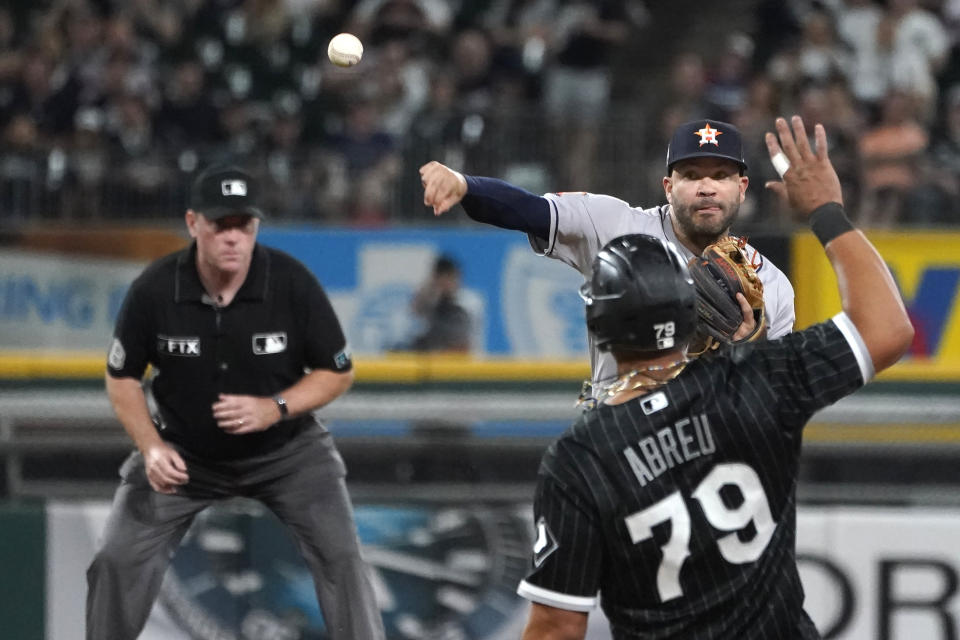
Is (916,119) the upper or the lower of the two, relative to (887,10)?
lower

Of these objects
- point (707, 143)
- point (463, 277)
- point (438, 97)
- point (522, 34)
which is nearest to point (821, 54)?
point (522, 34)

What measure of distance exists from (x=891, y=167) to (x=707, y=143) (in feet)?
27.2

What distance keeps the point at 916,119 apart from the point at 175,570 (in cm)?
853

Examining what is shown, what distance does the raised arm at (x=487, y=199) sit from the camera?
410 centimetres

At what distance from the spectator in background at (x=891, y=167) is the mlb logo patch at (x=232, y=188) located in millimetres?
7884

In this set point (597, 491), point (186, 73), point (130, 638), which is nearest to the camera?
point (597, 491)

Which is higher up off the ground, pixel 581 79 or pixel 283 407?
pixel 581 79

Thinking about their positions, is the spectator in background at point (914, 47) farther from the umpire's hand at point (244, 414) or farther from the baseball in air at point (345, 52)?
the umpire's hand at point (244, 414)

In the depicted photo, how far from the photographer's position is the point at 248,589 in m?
6.35

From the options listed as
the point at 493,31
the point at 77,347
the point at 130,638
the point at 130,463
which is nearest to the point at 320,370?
the point at 130,463

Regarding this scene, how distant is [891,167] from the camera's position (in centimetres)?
1220

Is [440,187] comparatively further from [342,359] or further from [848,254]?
[342,359]

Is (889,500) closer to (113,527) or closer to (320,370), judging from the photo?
(320,370)

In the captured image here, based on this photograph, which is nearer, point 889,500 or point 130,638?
point 130,638
